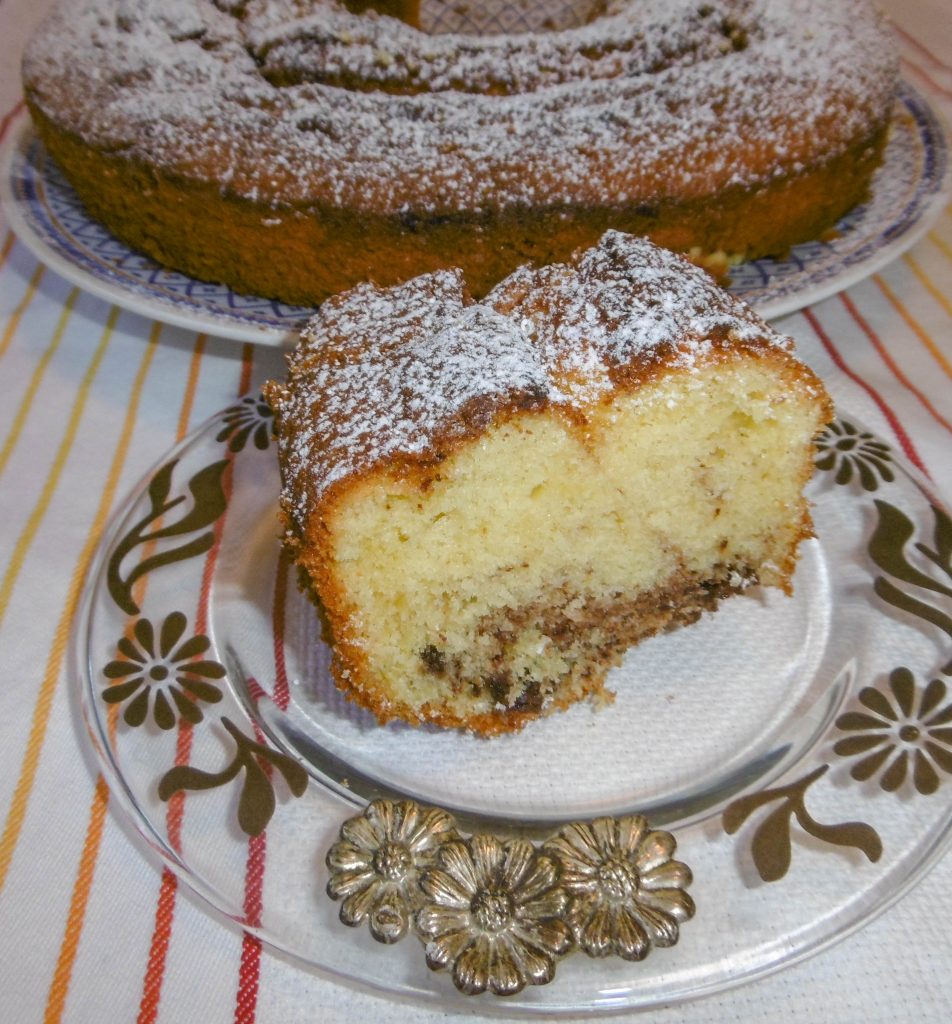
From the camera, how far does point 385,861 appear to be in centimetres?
112

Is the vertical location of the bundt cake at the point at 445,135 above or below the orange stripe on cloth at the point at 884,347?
above

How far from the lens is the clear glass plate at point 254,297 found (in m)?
2.02

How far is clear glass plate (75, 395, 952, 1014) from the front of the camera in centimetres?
110

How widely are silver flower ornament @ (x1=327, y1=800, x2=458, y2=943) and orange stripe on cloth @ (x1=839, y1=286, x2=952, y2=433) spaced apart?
145cm

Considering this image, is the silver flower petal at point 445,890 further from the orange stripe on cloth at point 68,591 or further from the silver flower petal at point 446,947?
the orange stripe on cloth at point 68,591

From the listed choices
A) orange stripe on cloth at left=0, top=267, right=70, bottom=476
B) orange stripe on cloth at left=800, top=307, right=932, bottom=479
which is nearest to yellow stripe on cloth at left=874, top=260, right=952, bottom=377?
orange stripe on cloth at left=800, top=307, right=932, bottom=479

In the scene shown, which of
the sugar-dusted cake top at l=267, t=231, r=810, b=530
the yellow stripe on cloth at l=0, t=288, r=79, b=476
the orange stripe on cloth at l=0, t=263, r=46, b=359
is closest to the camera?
the sugar-dusted cake top at l=267, t=231, r=810, b=530

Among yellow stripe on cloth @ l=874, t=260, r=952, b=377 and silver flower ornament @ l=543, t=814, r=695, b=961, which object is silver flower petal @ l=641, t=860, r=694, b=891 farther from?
yellow stripe on cloth @ l=874, t=260, r=952, b=377

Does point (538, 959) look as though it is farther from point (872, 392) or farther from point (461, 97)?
point (461, 97)

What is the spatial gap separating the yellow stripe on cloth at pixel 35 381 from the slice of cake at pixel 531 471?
0.85 meters

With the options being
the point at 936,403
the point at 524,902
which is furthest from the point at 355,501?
the point at 936,403

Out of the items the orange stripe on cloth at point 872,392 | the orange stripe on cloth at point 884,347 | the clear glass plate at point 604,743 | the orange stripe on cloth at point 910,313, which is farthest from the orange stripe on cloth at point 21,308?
the orange stripe on cloth at point 910,313

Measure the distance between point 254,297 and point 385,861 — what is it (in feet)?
4.82

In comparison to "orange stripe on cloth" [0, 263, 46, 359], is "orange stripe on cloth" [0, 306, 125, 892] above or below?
below
